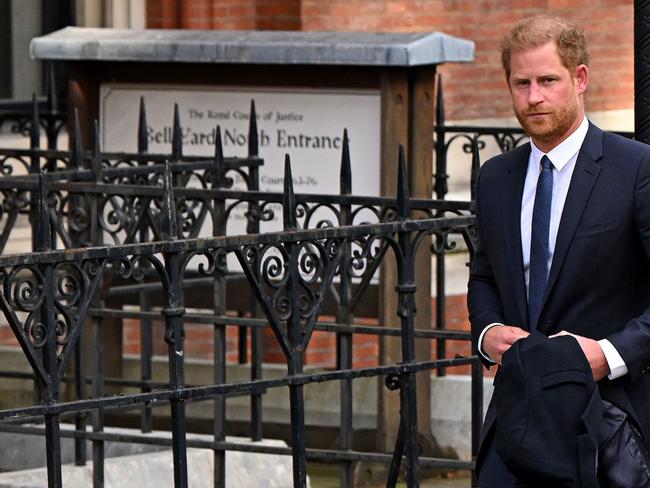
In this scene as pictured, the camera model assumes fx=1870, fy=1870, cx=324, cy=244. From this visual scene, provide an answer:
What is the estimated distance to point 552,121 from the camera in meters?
4.06

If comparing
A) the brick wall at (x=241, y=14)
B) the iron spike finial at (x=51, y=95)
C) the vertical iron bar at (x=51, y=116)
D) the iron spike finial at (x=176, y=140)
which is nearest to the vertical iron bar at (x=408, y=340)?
the iron spike finial at (x=176, y=140)

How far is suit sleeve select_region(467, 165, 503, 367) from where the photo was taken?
13.9 ft

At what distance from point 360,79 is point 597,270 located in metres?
4.71

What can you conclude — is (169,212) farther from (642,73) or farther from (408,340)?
(642,73)

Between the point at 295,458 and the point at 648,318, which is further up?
the point at 648,318

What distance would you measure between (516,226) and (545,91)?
324 millimetres

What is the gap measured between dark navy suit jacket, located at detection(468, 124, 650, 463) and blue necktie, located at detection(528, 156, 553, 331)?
0.9 inches

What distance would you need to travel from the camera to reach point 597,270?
403 cm

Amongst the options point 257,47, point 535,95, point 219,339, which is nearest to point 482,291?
point 535,95

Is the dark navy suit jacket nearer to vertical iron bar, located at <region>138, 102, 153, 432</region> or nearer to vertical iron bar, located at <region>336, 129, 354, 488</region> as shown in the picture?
vertical iron bar, located at <region>336, 129, 354, 488</region>

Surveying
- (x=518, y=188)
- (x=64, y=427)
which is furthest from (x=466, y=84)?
(x=518, y=188)

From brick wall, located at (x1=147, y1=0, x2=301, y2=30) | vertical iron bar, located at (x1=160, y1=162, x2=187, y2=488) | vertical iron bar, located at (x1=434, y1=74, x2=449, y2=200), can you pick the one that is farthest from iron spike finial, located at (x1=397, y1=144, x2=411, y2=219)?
brick wall, located at (x1=147, y1=0, x2=301, y2=30)

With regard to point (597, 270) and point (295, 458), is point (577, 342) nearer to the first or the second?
point (597, 270)

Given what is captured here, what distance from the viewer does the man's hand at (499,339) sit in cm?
409
